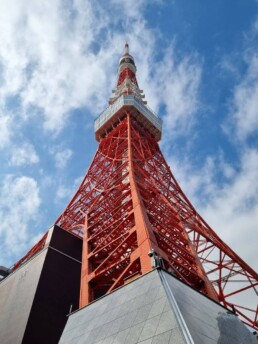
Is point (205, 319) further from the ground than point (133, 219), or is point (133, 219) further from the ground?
point (133, 219)

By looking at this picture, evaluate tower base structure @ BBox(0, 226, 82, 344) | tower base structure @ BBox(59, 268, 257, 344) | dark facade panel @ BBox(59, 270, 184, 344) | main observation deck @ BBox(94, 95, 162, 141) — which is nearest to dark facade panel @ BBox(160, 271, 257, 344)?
Answer: tower base structure @ BBox(59, 268, 257, 344)

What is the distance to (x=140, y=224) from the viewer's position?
7965 millimetres

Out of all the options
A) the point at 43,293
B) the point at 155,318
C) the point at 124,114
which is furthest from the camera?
the point at 124,114

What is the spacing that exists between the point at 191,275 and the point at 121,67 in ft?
77.8

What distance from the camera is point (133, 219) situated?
31.6 feet

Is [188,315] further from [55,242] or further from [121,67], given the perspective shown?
[121,67]

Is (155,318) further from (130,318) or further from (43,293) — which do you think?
(43,293)

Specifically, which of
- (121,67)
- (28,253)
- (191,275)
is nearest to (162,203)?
(191,275)

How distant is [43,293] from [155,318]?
553 centimetres

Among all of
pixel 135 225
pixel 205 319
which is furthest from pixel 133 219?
pixel 205 319

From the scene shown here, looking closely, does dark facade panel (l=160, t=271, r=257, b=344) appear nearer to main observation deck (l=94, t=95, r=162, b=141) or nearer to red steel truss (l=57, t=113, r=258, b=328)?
red steel truss (l=57, t=113, r=258, b=328)

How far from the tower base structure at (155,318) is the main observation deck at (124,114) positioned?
1595cm

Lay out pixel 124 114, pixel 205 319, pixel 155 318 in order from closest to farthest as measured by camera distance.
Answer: pixel 155 318
pixel 205 319
pixel 124 114

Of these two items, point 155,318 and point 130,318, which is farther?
point 130,318
